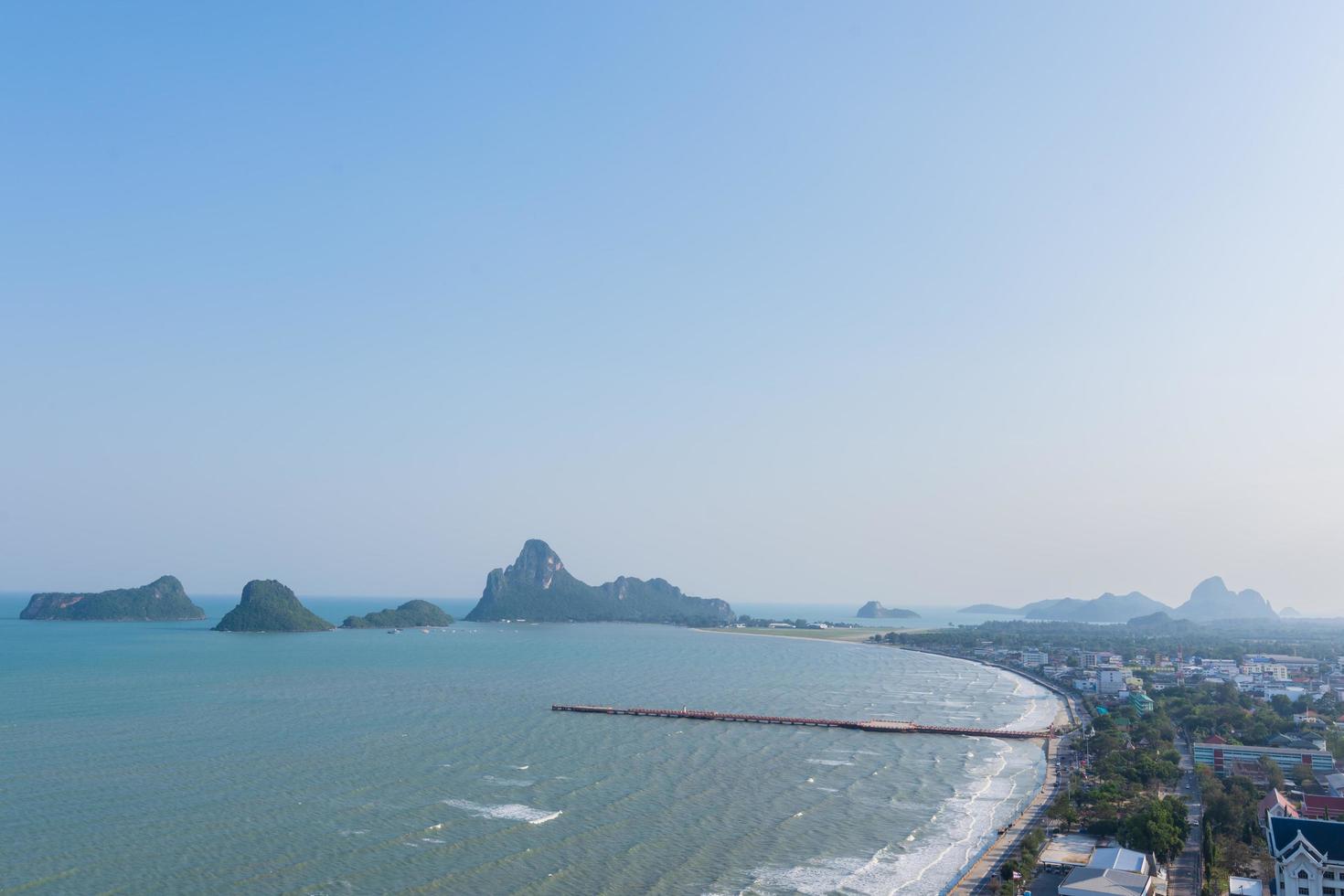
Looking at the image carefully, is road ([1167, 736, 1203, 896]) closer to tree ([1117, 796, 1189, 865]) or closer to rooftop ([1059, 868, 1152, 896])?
tree ([1117, 796, 1189, 865])

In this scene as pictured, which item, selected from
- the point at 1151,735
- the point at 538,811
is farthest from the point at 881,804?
the point at 1151,735

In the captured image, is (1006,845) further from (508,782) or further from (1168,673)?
(1168,673)

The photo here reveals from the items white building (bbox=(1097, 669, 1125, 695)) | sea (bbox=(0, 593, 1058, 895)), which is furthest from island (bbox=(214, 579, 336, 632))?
white building (bbox=(1097, 669, 1125, 695))

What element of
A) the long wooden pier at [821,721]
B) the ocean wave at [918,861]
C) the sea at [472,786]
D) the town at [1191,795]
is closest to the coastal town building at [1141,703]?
the town at [1191,795]

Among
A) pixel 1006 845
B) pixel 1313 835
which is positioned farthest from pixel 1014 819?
pixel 1313 835

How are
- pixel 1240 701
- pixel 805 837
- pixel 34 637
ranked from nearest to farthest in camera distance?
pixel 805 837 → pixel 1240 701 → pixel 34 637

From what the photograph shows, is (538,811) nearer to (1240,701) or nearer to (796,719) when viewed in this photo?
(796,719)
